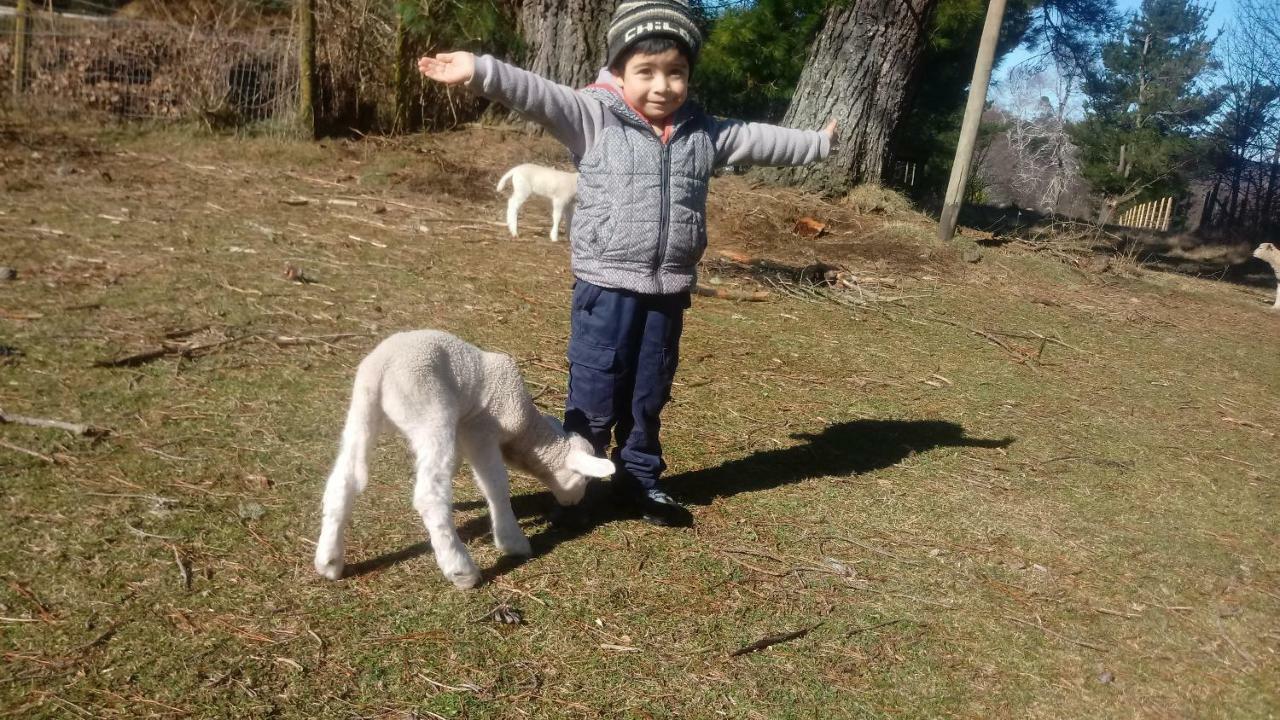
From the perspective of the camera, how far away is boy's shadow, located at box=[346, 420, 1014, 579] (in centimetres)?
351

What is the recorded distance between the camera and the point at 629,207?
3.50 m

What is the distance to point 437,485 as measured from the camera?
2.93 meters

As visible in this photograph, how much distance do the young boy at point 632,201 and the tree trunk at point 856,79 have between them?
6.86 meters

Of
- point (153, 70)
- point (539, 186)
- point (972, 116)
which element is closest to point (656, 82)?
point (539, 186)

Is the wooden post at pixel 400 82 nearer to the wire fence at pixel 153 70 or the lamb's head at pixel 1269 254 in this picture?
the wire fence at pixel 153 70

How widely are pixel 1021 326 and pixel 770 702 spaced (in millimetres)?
5697

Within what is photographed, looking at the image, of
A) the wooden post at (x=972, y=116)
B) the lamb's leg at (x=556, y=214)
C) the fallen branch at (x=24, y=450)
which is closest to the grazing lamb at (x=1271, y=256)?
the wooden post at (x=972, y=116)

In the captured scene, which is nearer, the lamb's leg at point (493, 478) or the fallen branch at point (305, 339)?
the lamb's leg at point (493, 478)

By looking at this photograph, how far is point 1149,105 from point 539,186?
2372cm

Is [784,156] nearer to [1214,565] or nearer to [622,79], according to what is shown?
[622,79]

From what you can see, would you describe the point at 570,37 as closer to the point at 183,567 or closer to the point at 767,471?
the point at 767,471

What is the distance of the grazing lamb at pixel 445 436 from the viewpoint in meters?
2.90

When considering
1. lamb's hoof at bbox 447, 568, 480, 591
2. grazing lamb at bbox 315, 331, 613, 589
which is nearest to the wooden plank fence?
grazing lamb at bbox 315, 331, 613, 589

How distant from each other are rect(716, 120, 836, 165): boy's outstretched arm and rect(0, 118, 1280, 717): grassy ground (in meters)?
1.31
